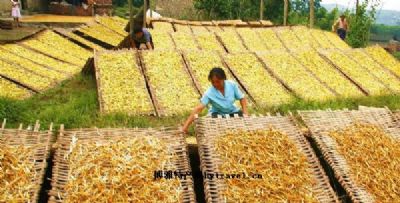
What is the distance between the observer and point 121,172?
13.4 feet

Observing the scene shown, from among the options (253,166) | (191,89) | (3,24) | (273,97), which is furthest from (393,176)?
(3,24)

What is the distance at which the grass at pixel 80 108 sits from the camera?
6.94 metres

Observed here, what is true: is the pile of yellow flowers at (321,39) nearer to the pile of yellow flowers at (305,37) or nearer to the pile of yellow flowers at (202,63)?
the pile of yellow flowers at (305,37)

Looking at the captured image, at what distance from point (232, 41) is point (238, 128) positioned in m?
7.17

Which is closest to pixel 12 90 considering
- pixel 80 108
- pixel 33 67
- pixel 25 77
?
pixel 25 77

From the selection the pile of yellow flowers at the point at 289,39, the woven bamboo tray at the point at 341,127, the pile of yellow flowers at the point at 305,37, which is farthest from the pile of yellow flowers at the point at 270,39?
the woven bamboo tray at the point at 341,127

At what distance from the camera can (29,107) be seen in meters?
7.82

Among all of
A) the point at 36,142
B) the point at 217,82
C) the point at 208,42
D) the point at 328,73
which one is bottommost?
the point at 328,73

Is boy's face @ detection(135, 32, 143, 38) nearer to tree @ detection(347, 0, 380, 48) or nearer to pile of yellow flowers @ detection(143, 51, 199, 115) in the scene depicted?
pile of yellow flowers @ detection(143, 51, 199, 115)

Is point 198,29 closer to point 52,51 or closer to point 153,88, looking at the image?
point 52,51

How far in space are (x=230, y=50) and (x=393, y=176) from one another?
696 centimetres

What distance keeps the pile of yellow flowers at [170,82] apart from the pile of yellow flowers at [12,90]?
94.3 inches

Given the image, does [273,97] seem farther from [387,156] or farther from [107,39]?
[107,39]

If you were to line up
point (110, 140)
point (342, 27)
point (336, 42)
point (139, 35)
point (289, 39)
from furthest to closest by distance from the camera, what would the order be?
point (342, 27) → point (336, 42) → point (289, 39) → point (139, 35) → point (110, 140)
